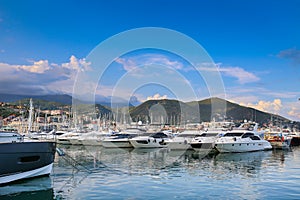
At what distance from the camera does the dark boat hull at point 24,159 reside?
55.9ft

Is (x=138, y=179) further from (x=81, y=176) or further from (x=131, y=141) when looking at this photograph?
(x=131, y=141)

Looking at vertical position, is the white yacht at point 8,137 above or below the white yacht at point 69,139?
above

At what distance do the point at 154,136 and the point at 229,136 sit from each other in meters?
13.7

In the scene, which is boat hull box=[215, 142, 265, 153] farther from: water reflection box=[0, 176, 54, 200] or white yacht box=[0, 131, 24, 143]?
white yacht box=[0, 131, 24, 143]

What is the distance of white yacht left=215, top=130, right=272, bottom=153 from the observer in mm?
40438

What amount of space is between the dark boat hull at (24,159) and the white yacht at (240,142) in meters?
25.4

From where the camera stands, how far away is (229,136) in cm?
4341

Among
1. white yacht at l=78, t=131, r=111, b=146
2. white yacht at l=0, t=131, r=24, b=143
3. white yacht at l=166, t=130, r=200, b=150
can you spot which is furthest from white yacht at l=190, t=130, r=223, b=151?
white yacht at l=0, t=131, r=24, b=143

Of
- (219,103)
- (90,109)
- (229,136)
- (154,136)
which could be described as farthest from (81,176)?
(219,103)

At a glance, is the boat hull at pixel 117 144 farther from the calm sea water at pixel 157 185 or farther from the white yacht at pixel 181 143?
Answer: the calm sea water at pixel 157 185

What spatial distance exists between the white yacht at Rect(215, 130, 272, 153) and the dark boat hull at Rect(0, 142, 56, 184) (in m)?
25.4

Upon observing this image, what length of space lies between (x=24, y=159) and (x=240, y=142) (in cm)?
3028

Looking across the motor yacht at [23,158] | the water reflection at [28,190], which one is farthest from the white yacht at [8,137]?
the water reflection at [28,190]

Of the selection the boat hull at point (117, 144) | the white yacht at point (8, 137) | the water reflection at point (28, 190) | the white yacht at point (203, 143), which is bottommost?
the water reflection at point (28, 190)
